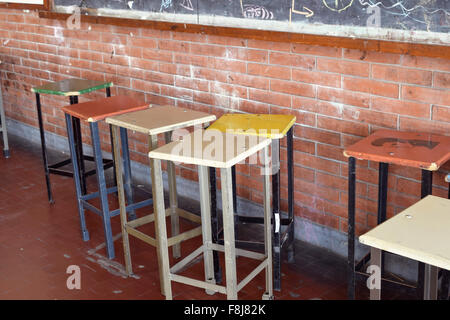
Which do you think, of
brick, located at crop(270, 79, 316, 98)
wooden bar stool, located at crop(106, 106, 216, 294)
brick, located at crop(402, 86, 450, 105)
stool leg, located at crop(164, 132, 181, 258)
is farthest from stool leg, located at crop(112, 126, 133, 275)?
brick, located at crop(402, 86, 450, 105)

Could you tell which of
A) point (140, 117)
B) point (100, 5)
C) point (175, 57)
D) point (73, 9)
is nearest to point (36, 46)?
point (73, 9)

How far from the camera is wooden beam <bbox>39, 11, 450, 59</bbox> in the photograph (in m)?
2.71

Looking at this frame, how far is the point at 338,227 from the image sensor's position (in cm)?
349

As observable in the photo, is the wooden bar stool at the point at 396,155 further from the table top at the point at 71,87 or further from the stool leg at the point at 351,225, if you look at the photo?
the table top at the point at 71,87

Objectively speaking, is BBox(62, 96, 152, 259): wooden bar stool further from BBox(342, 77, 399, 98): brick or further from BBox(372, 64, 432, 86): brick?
BBox(372, 64, 432, 86): brick

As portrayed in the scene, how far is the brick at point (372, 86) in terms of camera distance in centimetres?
298

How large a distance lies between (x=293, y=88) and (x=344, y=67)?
38 cm

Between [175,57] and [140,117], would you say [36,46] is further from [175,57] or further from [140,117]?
[140,117]

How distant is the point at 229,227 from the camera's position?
101 inches

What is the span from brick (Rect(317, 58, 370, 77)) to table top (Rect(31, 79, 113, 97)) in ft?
5.40

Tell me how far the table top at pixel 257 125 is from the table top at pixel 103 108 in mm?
684

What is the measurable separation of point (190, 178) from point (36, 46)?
2203mm

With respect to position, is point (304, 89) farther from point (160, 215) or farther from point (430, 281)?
point (430, 281)

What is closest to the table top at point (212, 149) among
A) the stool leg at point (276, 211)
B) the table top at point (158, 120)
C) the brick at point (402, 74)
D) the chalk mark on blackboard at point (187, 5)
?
the table top at point (158, 120)
